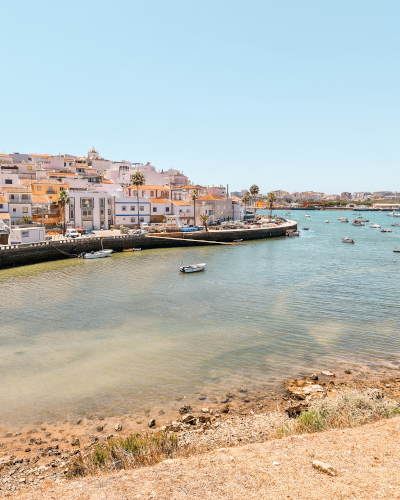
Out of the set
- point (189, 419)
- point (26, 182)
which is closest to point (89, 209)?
point (26, 182)

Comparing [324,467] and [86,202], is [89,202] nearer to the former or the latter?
[86,202]

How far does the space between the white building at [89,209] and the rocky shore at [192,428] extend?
2534 inches

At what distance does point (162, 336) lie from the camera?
24062mm

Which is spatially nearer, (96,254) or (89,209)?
(96,254)

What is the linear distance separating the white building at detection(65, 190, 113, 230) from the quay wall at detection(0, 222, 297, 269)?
1358 cm

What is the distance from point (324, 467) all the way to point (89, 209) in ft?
241

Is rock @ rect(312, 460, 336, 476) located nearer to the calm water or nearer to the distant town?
the calm water

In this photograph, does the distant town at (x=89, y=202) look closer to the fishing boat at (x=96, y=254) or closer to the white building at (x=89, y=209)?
the white building at (x=89, y=209)

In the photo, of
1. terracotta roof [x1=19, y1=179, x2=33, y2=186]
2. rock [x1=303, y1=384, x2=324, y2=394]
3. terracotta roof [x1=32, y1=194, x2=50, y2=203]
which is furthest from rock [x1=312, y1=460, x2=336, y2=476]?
terracotta roof [x1=19, y1=179, x2=33, y2=186]

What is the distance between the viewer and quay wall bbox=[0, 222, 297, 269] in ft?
167

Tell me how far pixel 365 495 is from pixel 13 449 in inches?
468

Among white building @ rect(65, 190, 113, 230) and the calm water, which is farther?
white building @ rect(65, 190, 113, 230)

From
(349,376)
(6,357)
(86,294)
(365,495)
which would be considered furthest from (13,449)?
(86,294)

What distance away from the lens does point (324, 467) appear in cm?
928
